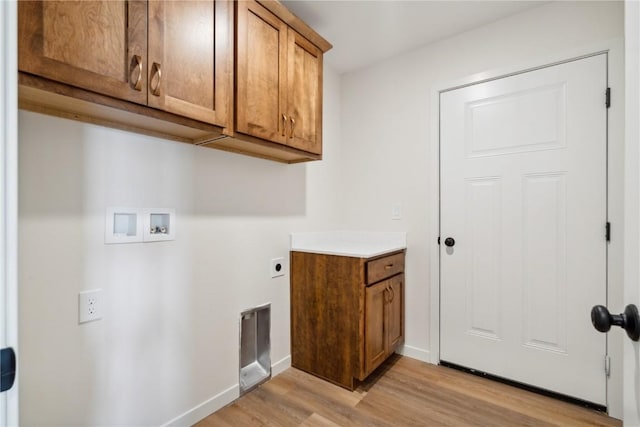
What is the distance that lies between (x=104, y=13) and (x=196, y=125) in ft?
1.50

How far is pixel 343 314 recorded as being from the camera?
1.91 m

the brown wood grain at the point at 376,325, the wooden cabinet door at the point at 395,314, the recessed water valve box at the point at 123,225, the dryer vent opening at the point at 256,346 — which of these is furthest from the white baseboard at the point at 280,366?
the recessed water valve box at the point at 123,225

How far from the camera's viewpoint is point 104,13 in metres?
1.00

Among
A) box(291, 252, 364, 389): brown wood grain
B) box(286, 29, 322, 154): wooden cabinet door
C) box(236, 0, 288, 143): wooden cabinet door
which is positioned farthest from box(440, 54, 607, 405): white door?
box(236, 0, 288, 143): wooden cabinet door

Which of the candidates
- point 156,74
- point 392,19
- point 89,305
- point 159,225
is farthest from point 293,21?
point 89,305

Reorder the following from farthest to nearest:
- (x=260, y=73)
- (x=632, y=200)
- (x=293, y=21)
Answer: (x=293, y=21) < (x=260, y=73) < (x=632, y=200)

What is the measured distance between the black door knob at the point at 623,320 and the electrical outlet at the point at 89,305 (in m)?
1.65

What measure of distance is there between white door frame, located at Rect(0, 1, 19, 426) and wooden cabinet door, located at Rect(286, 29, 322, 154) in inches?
50.8

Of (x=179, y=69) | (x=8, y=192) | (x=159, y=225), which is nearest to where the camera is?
(x=8, y=192)

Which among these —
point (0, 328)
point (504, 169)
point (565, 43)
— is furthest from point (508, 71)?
point (0, 328)

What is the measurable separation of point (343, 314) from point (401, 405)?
0.61 meters

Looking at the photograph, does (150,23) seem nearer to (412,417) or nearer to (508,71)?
(508,71)

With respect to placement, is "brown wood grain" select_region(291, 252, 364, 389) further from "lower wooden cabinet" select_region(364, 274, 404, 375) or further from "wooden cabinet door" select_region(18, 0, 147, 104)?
"wooden cabinet door" select_region(18, 0, 147, 104)

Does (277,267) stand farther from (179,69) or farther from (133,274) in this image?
(179,69)
